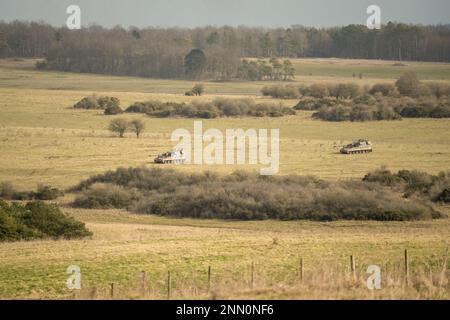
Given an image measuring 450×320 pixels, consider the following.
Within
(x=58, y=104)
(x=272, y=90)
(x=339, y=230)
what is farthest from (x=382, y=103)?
(x=339, y=230)

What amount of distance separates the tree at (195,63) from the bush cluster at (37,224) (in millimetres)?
105981

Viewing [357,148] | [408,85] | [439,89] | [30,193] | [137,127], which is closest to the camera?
[30,193]

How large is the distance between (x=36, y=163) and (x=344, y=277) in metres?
37.8

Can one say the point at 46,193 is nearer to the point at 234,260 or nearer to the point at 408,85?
the point at 234,260

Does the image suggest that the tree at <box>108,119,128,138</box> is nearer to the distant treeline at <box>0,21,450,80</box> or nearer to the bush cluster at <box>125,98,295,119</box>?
the bush cluster at <box>125,98,295,119</box>

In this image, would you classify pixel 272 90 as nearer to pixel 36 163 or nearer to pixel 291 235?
pixel 36 163

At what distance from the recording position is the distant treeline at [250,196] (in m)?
42.8

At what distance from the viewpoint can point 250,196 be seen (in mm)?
45406

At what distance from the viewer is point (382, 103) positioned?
3652 inches

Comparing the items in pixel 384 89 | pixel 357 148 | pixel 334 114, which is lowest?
pixel 357 148

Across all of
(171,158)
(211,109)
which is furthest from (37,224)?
(211,109)

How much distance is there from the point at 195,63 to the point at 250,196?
3958 inches

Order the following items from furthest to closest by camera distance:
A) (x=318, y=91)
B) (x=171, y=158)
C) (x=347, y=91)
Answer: (x=347, y=91), (x=318, y=91), (x=171, y=158)
